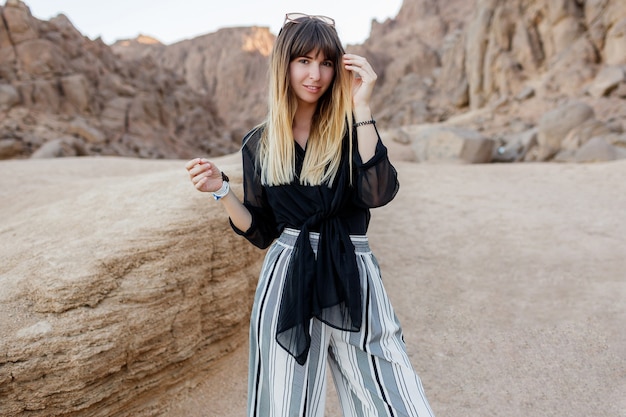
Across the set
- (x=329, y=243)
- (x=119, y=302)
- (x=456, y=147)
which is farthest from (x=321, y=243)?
(x=456, y=147)

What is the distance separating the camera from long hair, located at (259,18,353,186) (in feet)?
5.25

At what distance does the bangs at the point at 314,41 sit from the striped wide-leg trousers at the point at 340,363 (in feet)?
2.16

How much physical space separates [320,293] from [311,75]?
0.77 meters

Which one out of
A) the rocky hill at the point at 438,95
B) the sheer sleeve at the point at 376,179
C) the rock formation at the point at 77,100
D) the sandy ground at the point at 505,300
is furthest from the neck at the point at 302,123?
the rock formation at the point at 77,100

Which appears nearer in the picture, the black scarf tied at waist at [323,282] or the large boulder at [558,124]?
the black scarf tied at waist at [323,282]

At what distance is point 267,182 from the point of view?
5.60 ft

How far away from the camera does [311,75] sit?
1593 millimetres

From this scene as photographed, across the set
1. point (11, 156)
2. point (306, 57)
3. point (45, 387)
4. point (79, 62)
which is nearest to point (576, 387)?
point (306, 57)

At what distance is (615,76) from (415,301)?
15.5 metres

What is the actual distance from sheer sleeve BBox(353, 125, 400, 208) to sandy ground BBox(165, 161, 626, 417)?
192 centimetres

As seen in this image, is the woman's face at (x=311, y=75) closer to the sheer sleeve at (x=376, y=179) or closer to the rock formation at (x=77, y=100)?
the sheer sleeve at (x=376, y=179)

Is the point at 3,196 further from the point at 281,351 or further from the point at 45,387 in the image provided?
the point at 281,351

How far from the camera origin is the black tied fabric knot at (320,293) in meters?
1.49

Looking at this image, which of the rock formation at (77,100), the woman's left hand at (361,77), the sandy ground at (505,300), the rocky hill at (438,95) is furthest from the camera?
the rock formation at (77,100)
